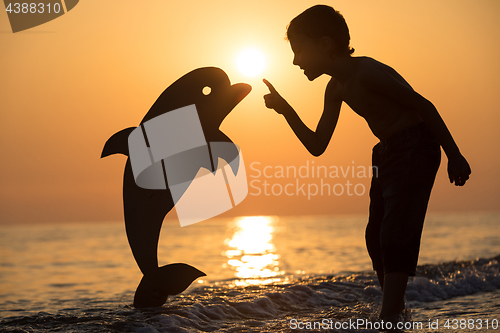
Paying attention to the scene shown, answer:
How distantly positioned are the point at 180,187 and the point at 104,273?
629cm

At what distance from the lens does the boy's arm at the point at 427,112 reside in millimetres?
2473

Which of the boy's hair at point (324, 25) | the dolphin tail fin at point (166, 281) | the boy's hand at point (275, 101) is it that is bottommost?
the dolphin tail fin at point (166, 281)

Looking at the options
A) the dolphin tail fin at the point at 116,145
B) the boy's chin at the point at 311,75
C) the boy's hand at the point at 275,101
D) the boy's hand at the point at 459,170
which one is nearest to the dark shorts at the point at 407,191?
the boy's hand at the point at 459,170

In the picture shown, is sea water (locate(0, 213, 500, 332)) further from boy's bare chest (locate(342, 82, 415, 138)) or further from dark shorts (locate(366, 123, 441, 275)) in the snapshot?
boy's bare chest (locate(342, 82, 415, 138))

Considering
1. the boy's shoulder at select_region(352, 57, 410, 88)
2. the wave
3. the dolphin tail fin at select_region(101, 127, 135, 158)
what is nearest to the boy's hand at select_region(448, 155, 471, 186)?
the boy's shoulder at select_region(352, 57, 410, 88)

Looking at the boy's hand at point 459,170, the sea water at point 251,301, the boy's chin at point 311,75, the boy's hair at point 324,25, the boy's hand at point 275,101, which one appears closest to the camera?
the boy's hand at point 459,170

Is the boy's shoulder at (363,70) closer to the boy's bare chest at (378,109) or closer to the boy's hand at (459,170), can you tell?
the boy's bare chest at (378,109)

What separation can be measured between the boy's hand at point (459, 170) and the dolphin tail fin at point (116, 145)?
2774mm

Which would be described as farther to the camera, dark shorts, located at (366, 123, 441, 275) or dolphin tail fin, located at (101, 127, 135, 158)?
dolphin tail fin, located at (101, 127, 135, 158)

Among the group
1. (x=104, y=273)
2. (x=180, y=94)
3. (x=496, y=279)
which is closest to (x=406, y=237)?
(x=180, y=94)

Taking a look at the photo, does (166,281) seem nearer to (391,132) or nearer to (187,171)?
(187,171)

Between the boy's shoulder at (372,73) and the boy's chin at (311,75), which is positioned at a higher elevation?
the boy's chin at (311,75)

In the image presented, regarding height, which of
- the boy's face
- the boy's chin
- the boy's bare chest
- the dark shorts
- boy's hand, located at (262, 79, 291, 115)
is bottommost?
the dark shorts

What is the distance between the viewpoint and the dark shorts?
8.36 feet
